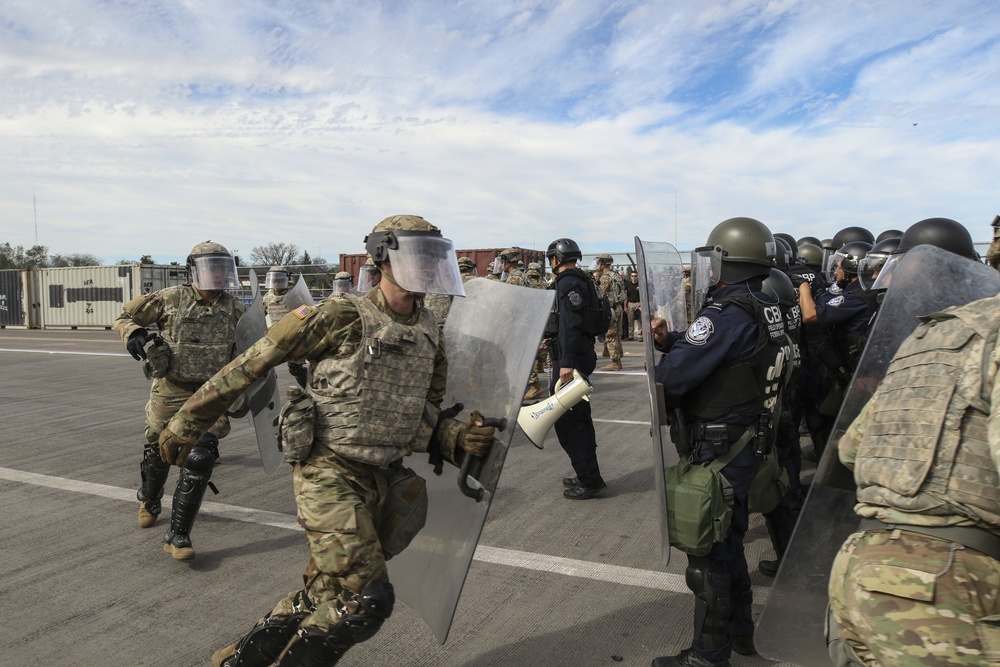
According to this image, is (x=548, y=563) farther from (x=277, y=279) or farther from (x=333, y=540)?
(x=277, y=279)

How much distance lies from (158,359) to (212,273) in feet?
2.16

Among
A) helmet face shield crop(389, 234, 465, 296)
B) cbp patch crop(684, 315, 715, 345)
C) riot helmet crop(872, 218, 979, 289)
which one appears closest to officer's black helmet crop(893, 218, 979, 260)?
riot helmet crop(872, 218, 979, 289)

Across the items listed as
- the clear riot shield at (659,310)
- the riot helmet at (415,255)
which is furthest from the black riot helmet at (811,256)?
the riot helmet at (415,255)

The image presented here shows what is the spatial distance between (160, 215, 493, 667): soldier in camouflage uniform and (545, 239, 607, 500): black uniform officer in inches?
89.7

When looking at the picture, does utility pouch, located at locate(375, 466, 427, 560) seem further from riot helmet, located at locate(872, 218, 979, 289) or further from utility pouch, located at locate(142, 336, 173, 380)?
riot helmet, located at locate(872, 218, 979, 289)

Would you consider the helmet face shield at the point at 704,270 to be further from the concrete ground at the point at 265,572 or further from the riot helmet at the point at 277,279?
the riot helmet at the point at 277,279

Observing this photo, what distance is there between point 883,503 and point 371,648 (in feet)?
7.37

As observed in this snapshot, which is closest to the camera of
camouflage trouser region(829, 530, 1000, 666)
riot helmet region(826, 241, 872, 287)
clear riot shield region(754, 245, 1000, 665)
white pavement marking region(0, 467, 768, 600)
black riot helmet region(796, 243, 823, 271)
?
camouflage trouser region(829, 530, 1000, 666)

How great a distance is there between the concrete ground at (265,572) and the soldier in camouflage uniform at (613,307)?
553 centimetres

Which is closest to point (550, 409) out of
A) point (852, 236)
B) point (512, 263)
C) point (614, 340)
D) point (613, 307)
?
point (512, 263)

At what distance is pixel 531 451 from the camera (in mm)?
6637

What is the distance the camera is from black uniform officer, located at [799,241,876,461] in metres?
5.11

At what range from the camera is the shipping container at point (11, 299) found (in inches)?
1060

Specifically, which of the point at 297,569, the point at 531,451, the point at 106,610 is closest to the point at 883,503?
the point at 297,569
